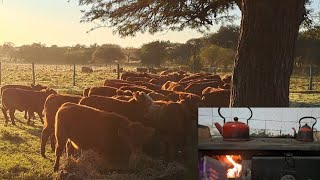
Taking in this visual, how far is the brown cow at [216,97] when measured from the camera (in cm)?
328

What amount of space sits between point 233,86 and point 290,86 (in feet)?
1.02

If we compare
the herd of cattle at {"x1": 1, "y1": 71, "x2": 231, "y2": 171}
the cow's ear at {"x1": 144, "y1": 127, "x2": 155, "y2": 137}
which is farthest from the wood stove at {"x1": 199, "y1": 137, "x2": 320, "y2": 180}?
the cow's ear at {"x1": 144, "y1": 127, "x2": 155, "y2": 137}

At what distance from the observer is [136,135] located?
3.28 m

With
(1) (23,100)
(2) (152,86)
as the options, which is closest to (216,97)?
(2) (152,86)

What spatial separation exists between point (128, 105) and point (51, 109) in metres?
0.41

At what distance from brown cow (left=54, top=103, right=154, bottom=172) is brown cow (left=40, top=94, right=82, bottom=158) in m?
0.03

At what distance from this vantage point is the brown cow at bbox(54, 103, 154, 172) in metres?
3.26

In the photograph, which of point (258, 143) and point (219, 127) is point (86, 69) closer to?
point (219, 127)

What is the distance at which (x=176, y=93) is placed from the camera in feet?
11.6

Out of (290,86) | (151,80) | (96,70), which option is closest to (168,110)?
(151,80)

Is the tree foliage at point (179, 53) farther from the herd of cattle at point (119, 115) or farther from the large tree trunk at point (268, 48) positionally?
the large tree trunk at point (268, 48)

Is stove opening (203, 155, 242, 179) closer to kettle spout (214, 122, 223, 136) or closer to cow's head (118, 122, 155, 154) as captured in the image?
kettle spout (214, 122, 223, 136)

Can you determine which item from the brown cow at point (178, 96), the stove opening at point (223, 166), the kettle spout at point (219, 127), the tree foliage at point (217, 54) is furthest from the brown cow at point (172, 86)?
the stove opening at point (223, 166)

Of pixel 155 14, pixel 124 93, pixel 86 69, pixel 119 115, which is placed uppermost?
pixel 155 14
